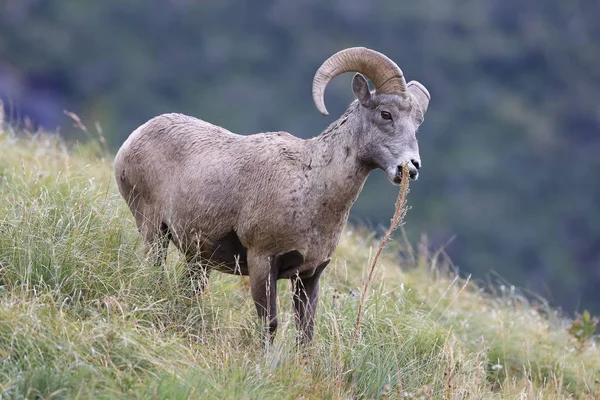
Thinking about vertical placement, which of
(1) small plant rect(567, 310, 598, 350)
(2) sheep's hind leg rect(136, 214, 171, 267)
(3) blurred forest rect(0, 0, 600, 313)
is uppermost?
(2) sheep's hind leg rect(136, 214, 171, 267)

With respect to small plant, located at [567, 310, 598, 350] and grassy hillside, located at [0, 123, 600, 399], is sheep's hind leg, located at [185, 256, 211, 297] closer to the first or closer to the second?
grassy hillside, located at [0, 123, 600, 399]

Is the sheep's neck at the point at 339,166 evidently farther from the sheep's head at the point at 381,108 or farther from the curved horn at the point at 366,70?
the curved horn at the point at 366,70

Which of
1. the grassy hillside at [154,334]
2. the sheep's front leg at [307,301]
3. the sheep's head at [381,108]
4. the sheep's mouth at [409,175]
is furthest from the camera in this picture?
the sheep's front leg at [307,301]

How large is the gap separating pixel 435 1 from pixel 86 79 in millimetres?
28308

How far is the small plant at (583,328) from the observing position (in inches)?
383

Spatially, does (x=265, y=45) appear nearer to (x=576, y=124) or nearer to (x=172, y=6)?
(x=172, y=6)

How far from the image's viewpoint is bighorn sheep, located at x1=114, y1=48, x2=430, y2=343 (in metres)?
7.00

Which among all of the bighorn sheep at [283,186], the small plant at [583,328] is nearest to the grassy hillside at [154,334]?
the bighorn sheep at [283,186]

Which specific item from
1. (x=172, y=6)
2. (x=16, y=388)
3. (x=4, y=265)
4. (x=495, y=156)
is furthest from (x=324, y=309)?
(x=172, y=6)

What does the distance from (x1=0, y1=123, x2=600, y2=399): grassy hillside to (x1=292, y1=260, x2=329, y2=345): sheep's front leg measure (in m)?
0.09

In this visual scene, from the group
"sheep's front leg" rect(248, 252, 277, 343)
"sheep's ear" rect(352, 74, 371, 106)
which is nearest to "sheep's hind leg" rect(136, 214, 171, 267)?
"sheep's front leg" rect(248, 252, 277, 343)

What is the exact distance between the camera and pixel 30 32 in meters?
79.2

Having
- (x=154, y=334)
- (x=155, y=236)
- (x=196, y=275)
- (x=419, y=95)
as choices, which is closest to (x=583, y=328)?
(x=419, y=95)

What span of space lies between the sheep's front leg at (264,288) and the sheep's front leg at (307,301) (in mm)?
265
